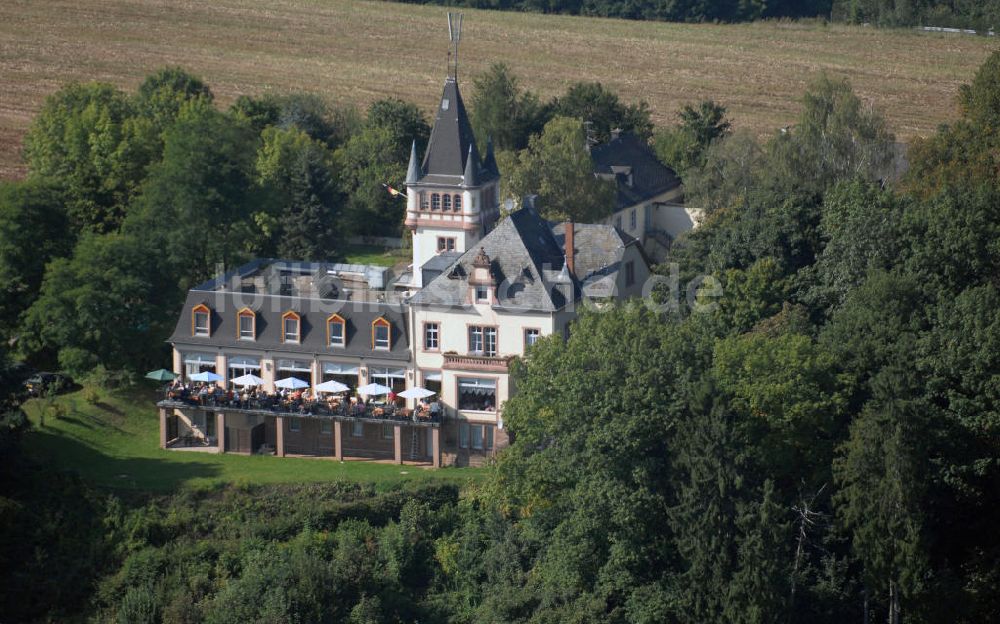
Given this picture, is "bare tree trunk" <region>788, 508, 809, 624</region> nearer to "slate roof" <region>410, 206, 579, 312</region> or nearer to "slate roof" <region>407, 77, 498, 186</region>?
"slate roof" <region>410, 206, 579, 312</region>

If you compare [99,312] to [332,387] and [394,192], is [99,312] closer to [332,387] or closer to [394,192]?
[332,387]

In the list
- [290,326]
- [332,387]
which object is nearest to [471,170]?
[290,326]

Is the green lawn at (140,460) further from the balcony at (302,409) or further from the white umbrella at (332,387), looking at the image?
the white umbrella at (332,387)

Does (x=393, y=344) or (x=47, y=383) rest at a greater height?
(x=393, y=344)

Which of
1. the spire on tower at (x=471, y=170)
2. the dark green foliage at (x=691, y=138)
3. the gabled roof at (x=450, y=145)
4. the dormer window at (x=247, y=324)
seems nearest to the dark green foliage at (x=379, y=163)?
the dark green foliage at (x=691, y=138)

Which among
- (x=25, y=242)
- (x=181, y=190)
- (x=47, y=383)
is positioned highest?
(x=181, y=190)

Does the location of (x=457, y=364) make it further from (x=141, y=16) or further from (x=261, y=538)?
(x=141, y=16)

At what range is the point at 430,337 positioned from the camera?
6353 centimetres

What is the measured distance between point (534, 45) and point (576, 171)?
4704 cm

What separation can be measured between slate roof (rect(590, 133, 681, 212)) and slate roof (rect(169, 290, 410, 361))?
867 inches

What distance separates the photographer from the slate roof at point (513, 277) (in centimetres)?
6275

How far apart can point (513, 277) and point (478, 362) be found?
3512 millimetres

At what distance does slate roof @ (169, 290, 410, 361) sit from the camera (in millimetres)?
63906

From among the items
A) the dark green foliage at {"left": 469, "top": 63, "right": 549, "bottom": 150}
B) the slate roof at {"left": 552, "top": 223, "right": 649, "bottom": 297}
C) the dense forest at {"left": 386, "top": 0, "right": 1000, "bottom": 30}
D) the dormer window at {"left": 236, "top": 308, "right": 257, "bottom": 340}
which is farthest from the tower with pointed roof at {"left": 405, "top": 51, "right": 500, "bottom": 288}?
the dense forest at {"left": 386, "top": 0, "right": 1000, "bottom": 30}
